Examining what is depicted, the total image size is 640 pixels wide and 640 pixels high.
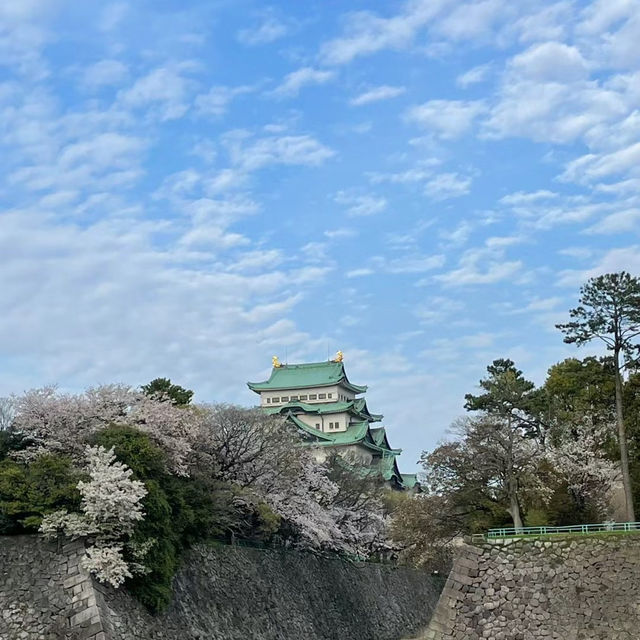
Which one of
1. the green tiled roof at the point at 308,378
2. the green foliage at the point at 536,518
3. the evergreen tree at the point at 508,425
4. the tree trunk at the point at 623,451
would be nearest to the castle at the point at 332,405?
the green tiled roof at the point at 308,378

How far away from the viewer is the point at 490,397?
1459 inches

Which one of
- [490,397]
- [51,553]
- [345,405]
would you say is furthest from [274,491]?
[345,405]

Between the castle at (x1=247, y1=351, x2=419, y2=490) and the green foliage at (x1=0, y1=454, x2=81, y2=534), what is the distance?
54261 millimetres

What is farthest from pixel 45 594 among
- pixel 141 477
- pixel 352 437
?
pixel 352 437

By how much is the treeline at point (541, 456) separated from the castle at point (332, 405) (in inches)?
1680

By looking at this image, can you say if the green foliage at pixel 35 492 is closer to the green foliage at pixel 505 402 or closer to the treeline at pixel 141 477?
the treeline at pixel 141 477

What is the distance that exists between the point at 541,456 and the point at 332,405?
51153mm

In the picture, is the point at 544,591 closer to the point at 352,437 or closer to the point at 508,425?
the point at 508,425

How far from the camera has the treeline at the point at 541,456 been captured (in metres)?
29.1

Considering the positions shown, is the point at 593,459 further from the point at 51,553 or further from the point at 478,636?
the point at 51,553

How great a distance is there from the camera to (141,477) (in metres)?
26.3

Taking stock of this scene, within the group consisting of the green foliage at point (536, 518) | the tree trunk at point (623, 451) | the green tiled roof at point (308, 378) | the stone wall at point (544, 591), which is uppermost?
the green tiled roof at point (308, 378)

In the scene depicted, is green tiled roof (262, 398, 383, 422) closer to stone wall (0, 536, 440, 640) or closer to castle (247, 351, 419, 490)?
castle (247, 351, 419, 490)

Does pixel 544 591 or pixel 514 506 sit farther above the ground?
pixel 514 506
